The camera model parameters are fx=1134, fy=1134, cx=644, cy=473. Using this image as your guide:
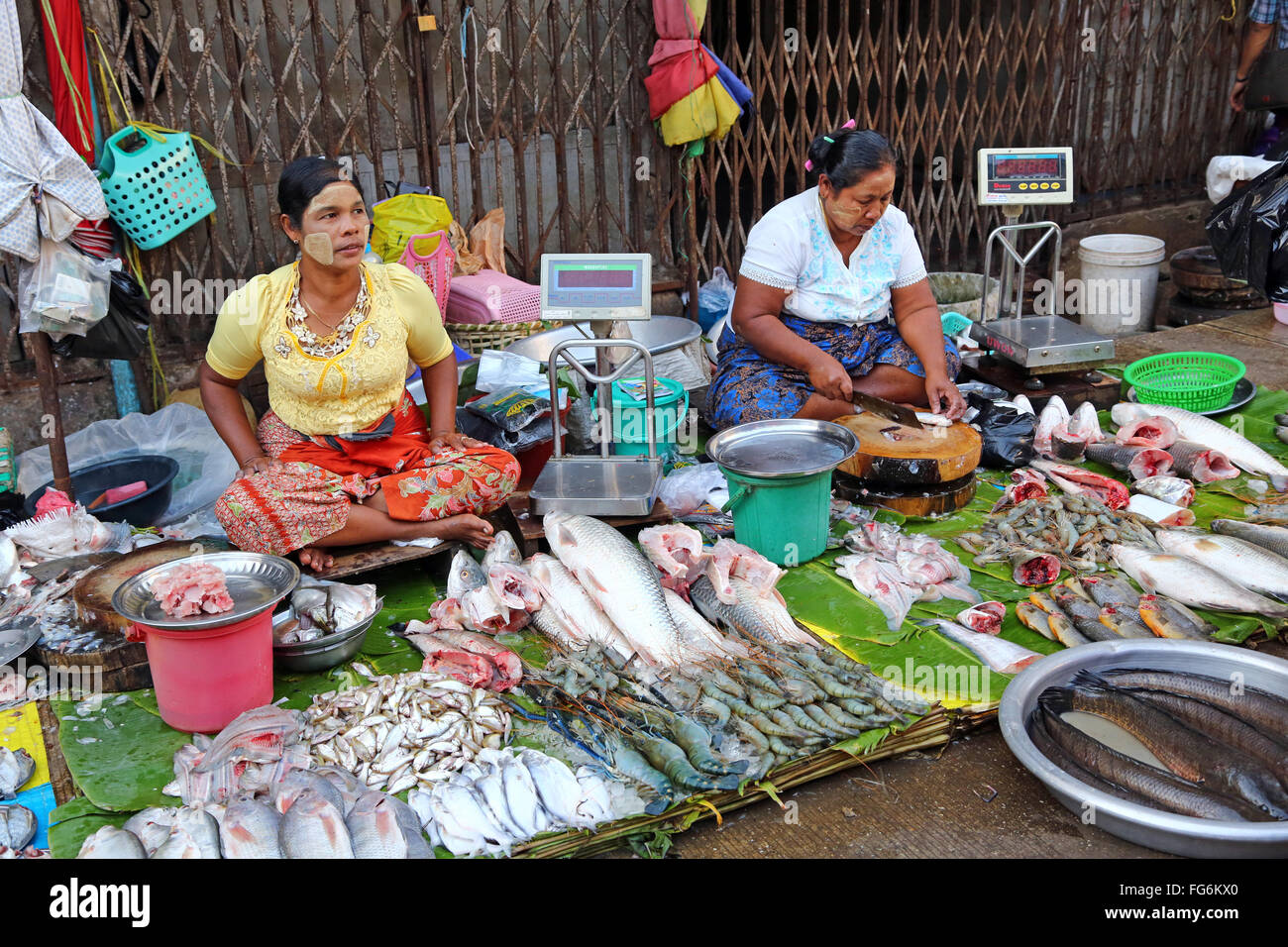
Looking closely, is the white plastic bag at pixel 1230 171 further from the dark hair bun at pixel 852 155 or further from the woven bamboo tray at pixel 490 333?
the woven bamboo tray at pixel 490 333

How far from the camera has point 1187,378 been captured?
514 cm

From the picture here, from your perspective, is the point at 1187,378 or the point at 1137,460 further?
the point at 1187,378

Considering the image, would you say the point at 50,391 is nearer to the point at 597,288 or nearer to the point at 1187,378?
the point at 597,288

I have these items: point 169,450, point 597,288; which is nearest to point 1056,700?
point 597,288

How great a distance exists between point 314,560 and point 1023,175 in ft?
11.0

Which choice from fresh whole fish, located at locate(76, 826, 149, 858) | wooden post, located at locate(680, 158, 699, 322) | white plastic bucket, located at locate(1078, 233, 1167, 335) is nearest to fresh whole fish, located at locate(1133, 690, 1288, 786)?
fresh whole fish, located at locate(76, 826, 149, 858)

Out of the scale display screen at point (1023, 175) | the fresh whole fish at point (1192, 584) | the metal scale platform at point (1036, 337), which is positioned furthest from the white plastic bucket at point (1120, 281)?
the fresh whole fish at point (1192, 584)

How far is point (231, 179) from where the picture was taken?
5.09m

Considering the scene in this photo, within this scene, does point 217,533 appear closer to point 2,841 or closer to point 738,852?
point 2,841

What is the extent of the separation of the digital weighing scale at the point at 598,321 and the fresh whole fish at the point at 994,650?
1065mm

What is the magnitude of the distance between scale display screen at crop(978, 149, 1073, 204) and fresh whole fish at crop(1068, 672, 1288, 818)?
2687 mm

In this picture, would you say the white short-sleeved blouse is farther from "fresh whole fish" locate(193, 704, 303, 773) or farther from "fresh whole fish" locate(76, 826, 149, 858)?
"fresh whole fish" locate(76, 826, 149, 858)

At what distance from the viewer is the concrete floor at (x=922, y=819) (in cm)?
254

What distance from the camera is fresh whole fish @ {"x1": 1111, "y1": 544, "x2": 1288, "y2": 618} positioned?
10.7 feet
